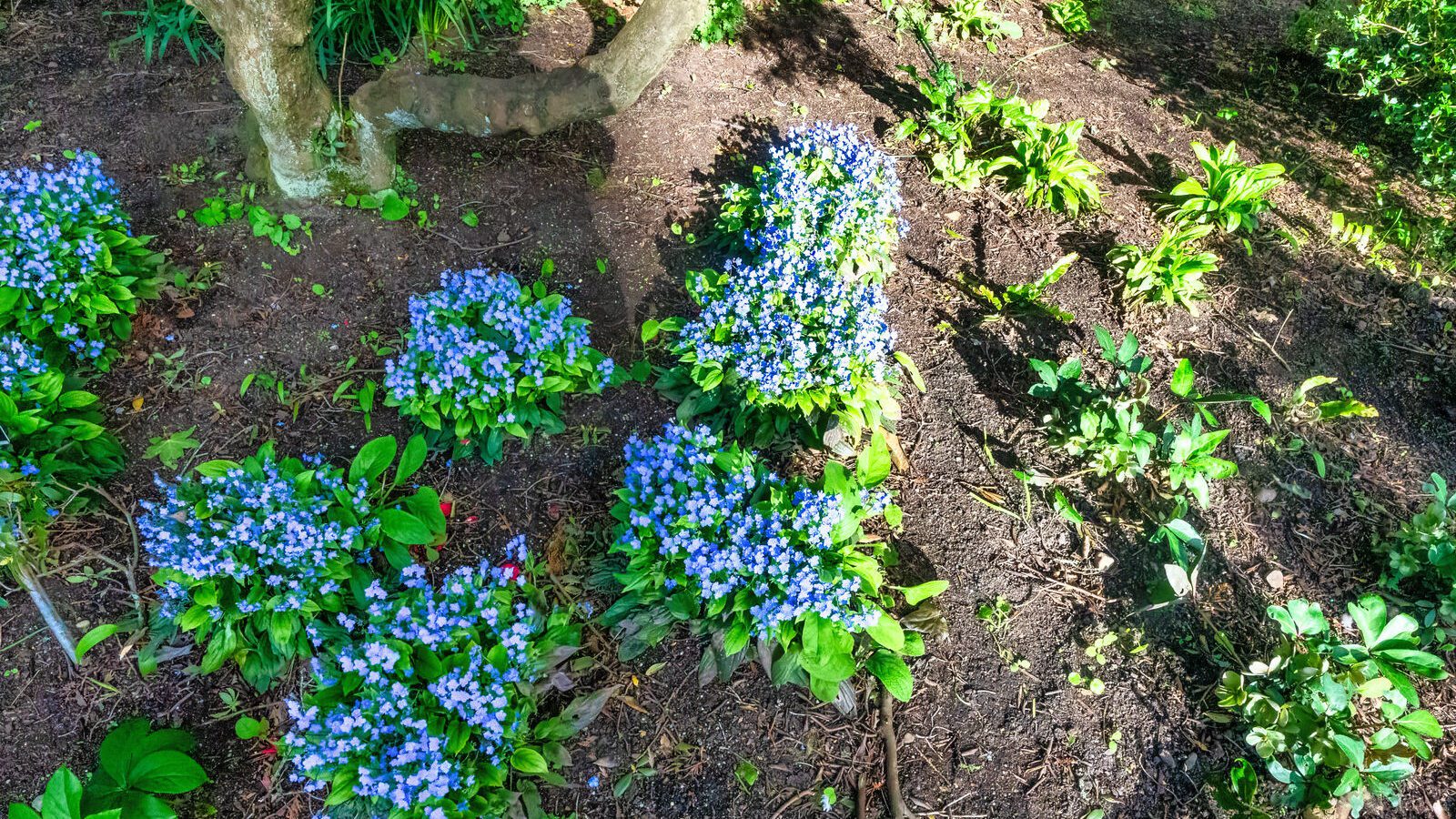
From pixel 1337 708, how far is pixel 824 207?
9.35 ft

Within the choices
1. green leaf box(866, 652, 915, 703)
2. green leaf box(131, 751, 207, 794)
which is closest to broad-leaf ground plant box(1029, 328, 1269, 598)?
green leaf box(866, 652, 915, 703)

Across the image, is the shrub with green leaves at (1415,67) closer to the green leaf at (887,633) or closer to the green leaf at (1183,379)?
the green leaf at (1183,379)

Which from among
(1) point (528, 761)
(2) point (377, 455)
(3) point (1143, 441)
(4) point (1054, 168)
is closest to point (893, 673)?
(1) point (528, 761)

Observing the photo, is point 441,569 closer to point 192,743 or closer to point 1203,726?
point 192,743

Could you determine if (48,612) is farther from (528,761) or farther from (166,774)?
(528,761)

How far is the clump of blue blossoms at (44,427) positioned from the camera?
266 cm

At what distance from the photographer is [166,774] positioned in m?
2.36

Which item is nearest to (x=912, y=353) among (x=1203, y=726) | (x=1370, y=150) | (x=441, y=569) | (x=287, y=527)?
(x=1203, y=726)

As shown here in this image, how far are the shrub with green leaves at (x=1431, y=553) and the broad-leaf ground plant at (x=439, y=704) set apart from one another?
338 cm

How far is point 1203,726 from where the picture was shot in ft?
9.50

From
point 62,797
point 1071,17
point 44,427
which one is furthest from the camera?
point 1071,17

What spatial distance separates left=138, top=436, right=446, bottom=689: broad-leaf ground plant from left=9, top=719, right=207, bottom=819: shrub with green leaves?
258 mm

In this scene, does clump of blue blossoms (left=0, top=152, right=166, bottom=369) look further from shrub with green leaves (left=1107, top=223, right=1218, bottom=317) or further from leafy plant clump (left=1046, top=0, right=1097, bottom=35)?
leafy plant clump (left=1046, top=0, right=1097, bottom=35)

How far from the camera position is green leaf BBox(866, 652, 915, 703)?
2.64 m
